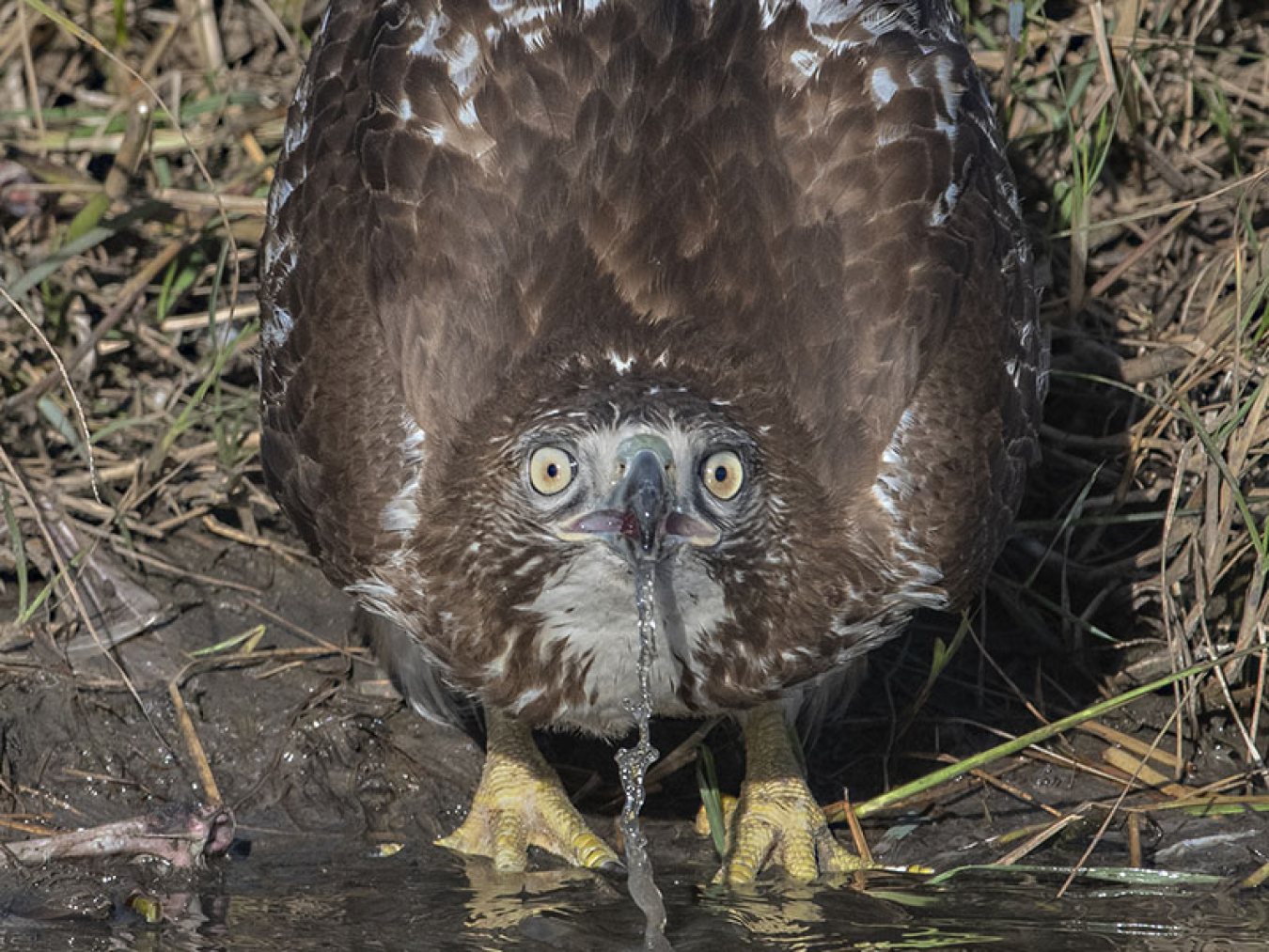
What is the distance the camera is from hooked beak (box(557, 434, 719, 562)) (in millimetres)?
4242

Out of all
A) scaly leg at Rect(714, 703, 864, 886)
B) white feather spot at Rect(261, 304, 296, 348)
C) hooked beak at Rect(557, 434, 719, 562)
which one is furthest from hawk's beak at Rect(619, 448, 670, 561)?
white feather spot at Rect(261, 304, 296, 348)

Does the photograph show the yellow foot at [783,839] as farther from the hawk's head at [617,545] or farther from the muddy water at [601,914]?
the hawk's head at [617,545]

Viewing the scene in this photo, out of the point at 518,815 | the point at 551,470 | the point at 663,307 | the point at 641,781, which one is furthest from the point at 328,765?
the point at 663,307

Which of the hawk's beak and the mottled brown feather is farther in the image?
the mottled brown feather

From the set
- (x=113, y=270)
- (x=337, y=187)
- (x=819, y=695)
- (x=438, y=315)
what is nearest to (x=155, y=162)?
(x=113, y=270)

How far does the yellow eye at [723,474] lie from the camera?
4.45 m

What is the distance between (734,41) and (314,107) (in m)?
1.12

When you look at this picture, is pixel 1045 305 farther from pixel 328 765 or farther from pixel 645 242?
pixel 328 765

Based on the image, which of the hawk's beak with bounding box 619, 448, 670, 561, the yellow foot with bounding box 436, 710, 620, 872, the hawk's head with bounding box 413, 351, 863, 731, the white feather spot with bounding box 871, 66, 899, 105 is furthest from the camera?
the yellow foot with bounding box 436, 710, 620, 872

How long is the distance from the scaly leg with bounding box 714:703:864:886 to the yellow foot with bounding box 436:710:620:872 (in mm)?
328

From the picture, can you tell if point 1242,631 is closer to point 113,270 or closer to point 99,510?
point 99,510

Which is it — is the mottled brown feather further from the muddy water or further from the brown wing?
the muddy water

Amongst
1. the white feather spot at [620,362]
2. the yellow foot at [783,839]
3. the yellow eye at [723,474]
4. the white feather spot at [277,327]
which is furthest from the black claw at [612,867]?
the white feather spot at [277,327]

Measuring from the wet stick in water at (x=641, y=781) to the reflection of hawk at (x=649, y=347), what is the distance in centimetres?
5
